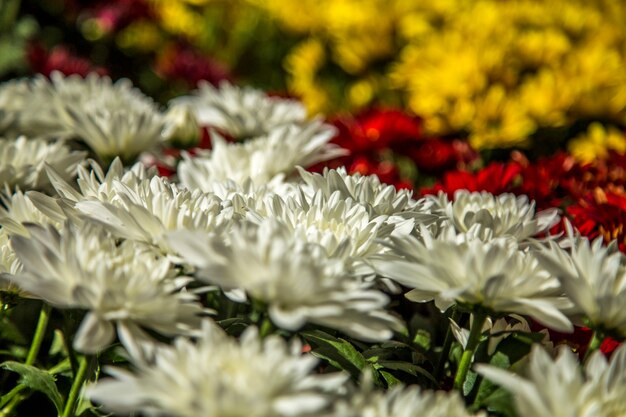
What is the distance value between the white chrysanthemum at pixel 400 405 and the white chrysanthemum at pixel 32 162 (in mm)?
434

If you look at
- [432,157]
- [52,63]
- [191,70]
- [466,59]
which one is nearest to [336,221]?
[432,157]

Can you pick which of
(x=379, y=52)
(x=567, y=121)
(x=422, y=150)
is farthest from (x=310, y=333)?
(x=379, y=52)

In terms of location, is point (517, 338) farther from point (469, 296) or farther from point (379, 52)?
point (379, 52)

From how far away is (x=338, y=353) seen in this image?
0.54 metres

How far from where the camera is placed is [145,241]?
522 mm

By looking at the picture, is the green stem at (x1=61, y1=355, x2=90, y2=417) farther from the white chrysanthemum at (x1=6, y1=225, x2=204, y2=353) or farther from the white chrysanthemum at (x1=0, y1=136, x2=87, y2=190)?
the white chrysanthemum at (x1=0, y1=136, x2=87, y2=190)

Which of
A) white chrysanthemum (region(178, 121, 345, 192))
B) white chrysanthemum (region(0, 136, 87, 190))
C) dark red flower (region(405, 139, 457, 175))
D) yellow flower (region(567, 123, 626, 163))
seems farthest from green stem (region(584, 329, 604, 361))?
yellow flower (region(567, 123, 626, 163))

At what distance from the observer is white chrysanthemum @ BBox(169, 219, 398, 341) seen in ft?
1.42

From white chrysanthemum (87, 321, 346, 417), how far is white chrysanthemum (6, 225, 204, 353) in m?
0.04

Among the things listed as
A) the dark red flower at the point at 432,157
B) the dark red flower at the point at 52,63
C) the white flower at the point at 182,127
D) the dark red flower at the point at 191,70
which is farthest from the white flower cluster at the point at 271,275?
the dark red flower at the point at 191,70

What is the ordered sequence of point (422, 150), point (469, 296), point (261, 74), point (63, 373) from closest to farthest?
point (469, 296) → point (63, 373) → point (422, 150) → point (261, 74)

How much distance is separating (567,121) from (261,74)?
40.5 inches

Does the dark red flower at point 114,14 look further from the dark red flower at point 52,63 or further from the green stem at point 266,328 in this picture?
the green stem at point 266,328

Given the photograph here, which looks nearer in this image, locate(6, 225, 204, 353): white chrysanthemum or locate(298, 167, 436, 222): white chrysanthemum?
locate(6, 225, 204, 353): white chrysanthemum
